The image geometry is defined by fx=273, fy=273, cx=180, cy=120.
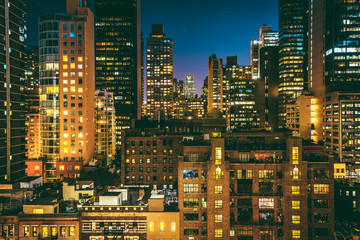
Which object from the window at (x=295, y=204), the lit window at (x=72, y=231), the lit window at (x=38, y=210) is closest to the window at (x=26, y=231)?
the lit window at (x=38, y=210)

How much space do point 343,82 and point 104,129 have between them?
13393 cm

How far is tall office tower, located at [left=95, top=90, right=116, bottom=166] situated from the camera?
489 ft

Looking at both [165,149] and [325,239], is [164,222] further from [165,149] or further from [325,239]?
[165,149]

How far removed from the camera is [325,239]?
60.4m

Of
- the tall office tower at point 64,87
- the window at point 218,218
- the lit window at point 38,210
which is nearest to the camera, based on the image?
the lit window at point 38,210

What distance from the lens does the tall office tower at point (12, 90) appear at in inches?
4085

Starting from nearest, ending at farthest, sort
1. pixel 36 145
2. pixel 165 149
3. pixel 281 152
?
1. pixel 281 152
2. pixel 165 149
3. pixel 36 145

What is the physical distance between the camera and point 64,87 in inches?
5128

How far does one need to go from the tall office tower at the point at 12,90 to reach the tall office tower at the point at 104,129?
132 ft

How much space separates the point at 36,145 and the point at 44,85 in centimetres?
7772

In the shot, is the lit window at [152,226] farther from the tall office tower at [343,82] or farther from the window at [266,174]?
the tall office tower at [343,82]

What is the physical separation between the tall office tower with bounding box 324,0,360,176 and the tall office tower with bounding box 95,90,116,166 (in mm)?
118570

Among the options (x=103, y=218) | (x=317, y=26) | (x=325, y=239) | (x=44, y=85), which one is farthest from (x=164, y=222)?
(x=317, y=26)

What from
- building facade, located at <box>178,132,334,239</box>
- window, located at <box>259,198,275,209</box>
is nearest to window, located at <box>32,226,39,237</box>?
building facade, located at <box>178,132,334,239</box>
